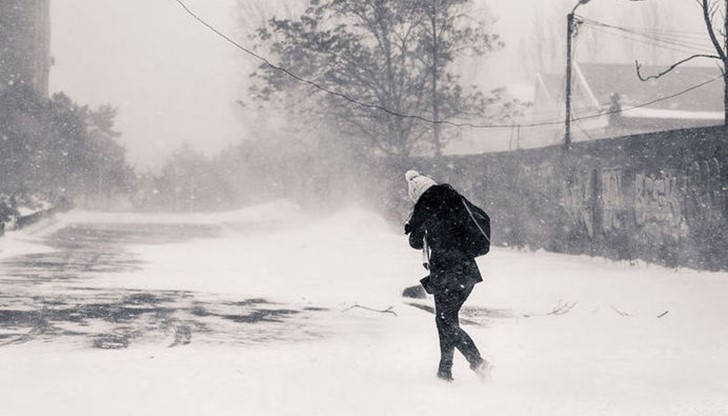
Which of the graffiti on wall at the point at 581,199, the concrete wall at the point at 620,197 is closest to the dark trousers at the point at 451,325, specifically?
the concrete wall at the point at 620,197

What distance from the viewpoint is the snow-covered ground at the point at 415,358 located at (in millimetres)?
5973

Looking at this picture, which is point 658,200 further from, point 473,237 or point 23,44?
point 23,44

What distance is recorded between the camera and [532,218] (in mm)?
20219

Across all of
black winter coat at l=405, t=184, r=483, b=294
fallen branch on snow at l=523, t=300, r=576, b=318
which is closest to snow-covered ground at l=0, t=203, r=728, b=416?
fallen branch on snow at l=523, t=300, r=576, b=318

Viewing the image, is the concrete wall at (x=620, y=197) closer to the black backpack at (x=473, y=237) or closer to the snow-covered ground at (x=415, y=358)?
the snow-covered ground at (x=415, y=358)

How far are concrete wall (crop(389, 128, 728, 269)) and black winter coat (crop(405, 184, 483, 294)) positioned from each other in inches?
320


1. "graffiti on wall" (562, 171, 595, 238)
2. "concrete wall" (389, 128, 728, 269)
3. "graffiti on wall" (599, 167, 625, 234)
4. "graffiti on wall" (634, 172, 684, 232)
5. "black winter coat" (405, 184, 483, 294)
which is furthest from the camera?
"graffiti on wall" (562, 171, 595, 238)

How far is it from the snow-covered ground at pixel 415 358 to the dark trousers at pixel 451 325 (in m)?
0.25

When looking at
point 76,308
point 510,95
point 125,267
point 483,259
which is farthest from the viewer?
point 510,95

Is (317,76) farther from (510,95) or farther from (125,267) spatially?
(510,95)

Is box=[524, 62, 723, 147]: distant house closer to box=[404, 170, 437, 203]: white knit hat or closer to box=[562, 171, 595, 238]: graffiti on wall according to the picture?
box=[562, 171, 595, 238]: graffiti on wall

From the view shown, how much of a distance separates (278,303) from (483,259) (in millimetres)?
7972

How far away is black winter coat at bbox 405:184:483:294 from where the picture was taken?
6582mm

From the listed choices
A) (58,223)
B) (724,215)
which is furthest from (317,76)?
(724,215)
